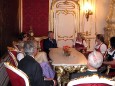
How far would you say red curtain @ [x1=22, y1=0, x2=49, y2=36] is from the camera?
907 centimetres

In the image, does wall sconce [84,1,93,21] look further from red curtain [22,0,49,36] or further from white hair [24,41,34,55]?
white hair [24,41,34,55]

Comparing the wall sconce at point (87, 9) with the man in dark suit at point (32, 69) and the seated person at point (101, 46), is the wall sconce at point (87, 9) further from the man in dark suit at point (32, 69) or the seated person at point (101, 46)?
the man in dark suit at point (32, 69)

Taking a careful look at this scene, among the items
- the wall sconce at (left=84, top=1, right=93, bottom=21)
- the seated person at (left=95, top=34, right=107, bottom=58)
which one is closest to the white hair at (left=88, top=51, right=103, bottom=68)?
the seated person at (left=95, top=34, right=107, bottom=58)

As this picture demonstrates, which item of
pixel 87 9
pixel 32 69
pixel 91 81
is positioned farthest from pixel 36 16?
pixel 91 81

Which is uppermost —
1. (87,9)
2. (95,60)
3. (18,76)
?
(87,9)

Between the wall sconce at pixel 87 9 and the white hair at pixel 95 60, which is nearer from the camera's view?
the white hair at pixel 95 60

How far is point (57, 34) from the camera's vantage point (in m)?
9.30

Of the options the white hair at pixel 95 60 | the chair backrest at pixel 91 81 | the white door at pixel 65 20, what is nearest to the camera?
the chair backrest at pixel 91 81

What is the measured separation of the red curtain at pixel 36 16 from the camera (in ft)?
29.8

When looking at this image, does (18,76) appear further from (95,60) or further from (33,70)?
(95,60)

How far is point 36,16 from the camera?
913cm

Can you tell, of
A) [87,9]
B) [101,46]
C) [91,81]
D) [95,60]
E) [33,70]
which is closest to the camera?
[91,81]

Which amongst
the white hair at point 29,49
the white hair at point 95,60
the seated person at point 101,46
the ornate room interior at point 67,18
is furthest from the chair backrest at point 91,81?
the ornate room interior at point 67,18

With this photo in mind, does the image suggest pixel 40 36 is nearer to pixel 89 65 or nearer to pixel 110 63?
pixel 110 63
